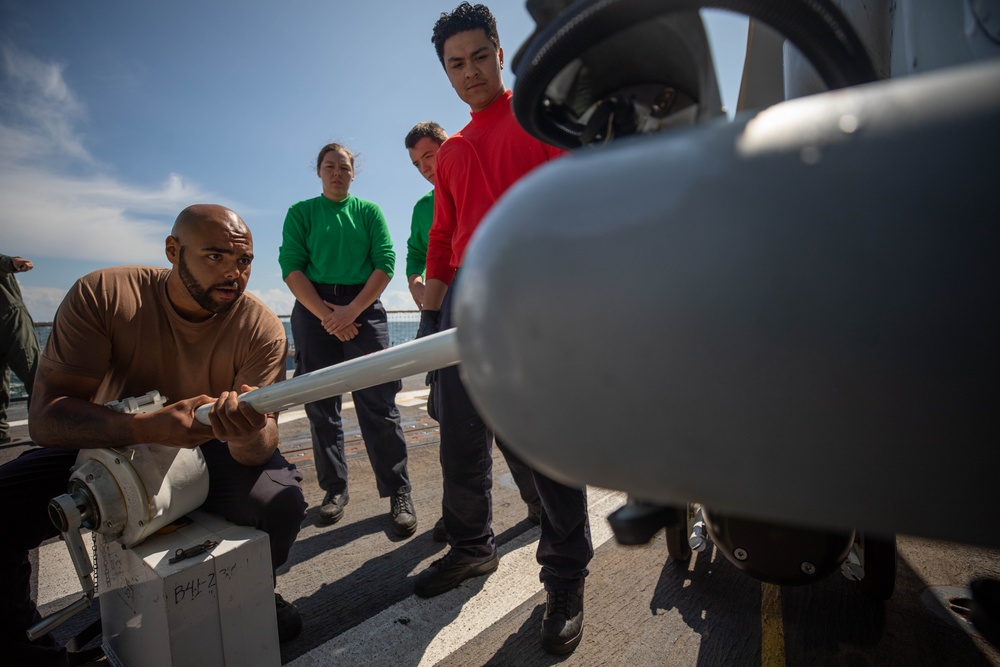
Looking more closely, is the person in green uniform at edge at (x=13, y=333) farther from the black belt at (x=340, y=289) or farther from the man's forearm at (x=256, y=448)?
the man's forearm at (x=256, y=448)

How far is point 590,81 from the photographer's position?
21.7 inches

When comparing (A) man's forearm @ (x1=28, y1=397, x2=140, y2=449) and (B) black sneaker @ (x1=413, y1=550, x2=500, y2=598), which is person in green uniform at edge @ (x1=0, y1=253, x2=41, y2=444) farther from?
(B) black sneaker @ (x1=413, y1=550, x2=500, y2=598)

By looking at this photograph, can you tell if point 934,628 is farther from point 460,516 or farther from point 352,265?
point 352,265

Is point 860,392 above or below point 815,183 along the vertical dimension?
below

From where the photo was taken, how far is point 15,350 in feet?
14.9

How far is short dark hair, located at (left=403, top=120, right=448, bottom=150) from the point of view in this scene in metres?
3.10

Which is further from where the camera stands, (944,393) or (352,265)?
(352,265)

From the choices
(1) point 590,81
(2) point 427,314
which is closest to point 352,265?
(2) point 427,314

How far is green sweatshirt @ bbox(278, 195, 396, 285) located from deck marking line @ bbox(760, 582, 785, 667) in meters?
2.35

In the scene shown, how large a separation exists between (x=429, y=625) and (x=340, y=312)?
1609mm

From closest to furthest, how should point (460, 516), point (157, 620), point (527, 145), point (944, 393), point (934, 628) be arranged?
1. point (944, 393)
2. point (157, 620)
3. point (934, 628)
4. point (527, 145)
5. point (460, 516)

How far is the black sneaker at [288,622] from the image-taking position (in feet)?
5.11

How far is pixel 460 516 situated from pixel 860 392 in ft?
5.76

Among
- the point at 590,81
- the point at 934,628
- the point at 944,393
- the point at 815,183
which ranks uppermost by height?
the point at 590,81
